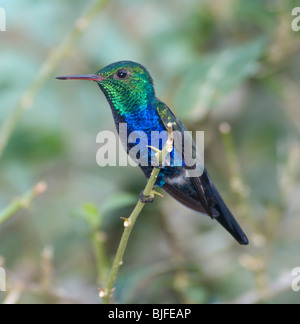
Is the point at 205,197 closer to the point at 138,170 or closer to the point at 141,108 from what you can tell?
the point at 141,108

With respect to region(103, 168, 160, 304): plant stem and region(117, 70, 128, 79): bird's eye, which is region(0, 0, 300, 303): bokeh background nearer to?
region(117, 70, 128, 79): bird's eye

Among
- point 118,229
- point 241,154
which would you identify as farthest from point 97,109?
point 241,154

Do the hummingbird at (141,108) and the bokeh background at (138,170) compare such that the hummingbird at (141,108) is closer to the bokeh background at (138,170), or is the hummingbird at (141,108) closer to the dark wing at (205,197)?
the dark wing at (205,197)

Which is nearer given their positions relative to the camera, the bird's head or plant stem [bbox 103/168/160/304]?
plant stem [bbox 103/168/160/304]

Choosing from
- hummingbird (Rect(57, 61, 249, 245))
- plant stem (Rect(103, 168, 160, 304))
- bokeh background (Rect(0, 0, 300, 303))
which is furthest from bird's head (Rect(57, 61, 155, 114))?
bokeh background (Rect(0, 0, 300, 303))

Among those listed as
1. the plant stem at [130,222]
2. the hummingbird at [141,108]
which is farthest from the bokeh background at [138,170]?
the plant stem at [130,222]

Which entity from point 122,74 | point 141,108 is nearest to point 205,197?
point 141,108
